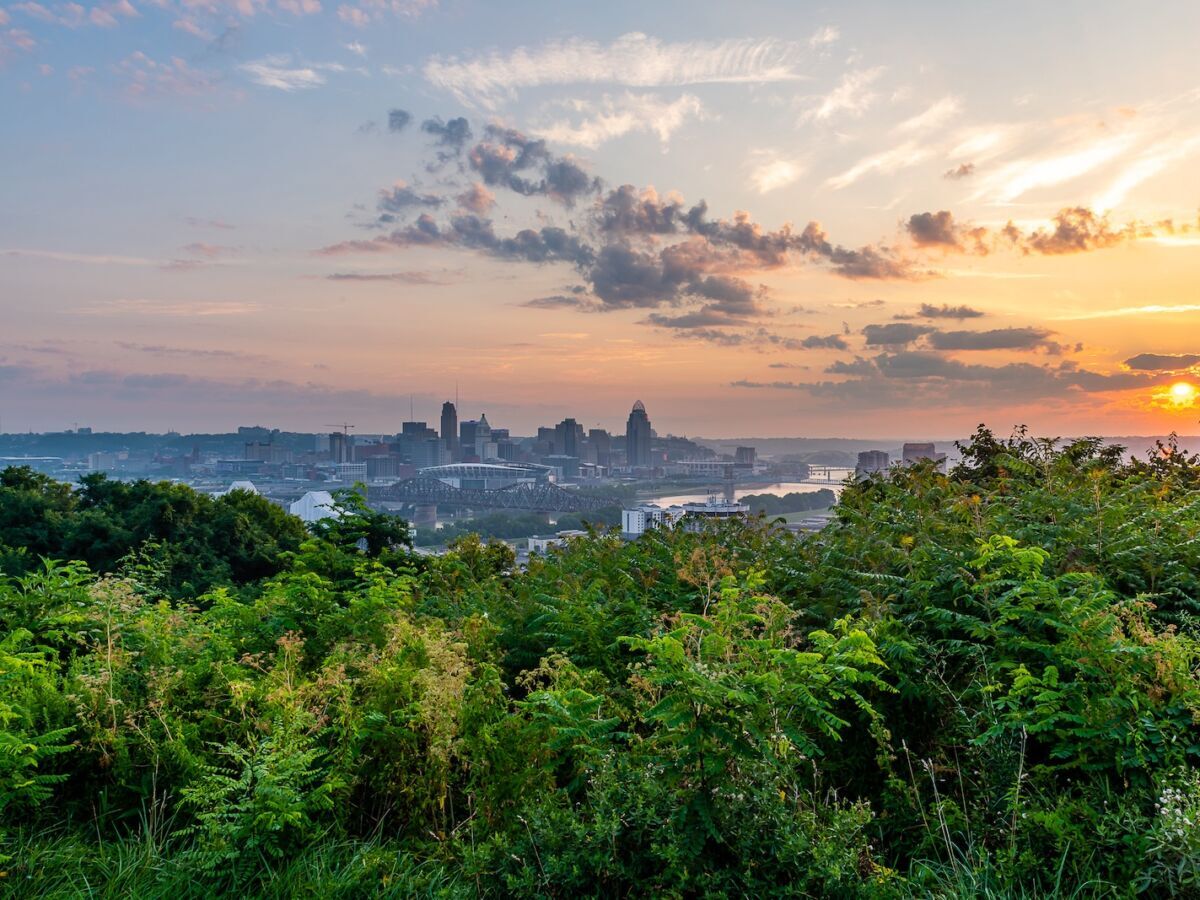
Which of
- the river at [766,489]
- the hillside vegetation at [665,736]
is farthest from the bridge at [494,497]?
the hillside vegetation at [665,736]

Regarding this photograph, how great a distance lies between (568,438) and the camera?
73938 millimetres

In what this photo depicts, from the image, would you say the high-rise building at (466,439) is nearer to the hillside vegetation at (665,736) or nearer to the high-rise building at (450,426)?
the high-rise building at (450,426)

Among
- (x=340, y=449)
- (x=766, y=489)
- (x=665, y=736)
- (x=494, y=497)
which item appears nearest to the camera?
(x=665, y=736)

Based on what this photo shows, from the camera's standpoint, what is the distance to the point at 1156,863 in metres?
2.97

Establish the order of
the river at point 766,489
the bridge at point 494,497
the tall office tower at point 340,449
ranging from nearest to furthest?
the river at point 766,489, the bridge at point 494,497, the tall office tower at point 340,449

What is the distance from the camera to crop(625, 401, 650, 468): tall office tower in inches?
2657

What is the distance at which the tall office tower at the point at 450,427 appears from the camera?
73.7m

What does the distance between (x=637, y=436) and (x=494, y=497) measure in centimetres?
2320

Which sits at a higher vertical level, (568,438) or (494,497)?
(568,438)

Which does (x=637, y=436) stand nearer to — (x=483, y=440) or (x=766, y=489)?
(x=483, y=440)

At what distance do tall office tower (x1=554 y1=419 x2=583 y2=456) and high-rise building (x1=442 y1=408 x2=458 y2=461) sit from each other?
991 cm

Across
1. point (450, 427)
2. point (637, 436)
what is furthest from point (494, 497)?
point (450, 427)

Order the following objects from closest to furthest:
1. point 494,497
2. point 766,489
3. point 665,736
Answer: point 665,736
point 766,489
point 494,497

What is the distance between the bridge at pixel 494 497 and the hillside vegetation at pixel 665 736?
1329 inches
